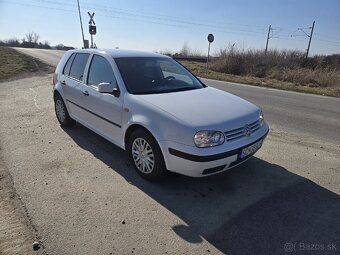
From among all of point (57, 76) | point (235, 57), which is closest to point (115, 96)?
point (57, 76)

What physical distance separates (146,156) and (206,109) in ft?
3.30

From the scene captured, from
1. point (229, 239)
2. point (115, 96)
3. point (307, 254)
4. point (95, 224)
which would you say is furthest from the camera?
point (115, 96)

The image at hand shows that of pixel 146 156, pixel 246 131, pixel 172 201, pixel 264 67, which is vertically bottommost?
pixel 264 67

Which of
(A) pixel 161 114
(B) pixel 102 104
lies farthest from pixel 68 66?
(A) pixel 161 114

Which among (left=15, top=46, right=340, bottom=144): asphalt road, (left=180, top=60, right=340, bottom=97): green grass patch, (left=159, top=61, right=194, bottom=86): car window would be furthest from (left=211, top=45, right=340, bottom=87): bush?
(left=159, top=61, right=194, bottom=86): car window

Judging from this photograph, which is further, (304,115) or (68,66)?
(304,115)

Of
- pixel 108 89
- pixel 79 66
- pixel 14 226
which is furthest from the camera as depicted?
pixel 79 66

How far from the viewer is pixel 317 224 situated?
331 cm

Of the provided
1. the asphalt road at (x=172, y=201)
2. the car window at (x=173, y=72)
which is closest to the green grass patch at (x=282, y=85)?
the asphalt road at (x=172, y=201)

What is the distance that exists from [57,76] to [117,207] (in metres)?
4.00

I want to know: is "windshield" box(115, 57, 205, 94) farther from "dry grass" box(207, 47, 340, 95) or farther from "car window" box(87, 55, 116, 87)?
"dry grass" box(207, 47, 340, 95)

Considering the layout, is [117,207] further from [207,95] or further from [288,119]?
[288,119]

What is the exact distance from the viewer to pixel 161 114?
3805mm

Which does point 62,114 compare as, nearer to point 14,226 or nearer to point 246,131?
point 14,226
